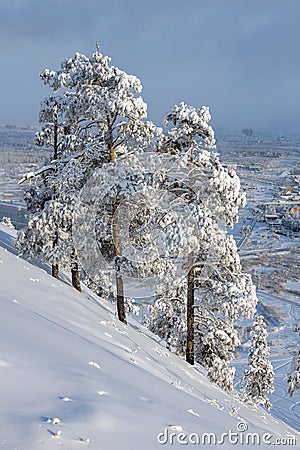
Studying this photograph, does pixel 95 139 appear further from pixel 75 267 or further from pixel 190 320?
pixel 190 320

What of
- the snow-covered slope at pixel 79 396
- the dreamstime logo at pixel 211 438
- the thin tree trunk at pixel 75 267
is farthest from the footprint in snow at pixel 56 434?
the thin tree trunk at pixel 75 267

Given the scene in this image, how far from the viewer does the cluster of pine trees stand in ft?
38.6

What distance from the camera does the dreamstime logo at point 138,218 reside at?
1168cm

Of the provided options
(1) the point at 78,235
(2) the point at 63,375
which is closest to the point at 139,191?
(1) the point at 78,235

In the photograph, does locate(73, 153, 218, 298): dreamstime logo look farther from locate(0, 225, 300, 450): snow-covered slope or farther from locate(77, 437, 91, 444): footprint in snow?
locate(77, 437, 91, 444): footprint in snow

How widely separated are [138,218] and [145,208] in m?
0.56

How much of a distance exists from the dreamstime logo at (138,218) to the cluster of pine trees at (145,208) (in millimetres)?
31

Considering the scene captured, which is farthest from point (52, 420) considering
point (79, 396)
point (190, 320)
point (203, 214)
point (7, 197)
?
point (7, 197)

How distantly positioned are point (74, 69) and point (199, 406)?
10716 mm

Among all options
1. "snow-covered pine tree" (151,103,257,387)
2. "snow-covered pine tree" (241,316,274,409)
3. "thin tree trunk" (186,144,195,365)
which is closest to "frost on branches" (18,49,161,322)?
"snow-covered pine tree" (151,103,257,387)

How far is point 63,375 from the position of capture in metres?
5.41

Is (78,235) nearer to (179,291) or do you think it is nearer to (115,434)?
(179,291)

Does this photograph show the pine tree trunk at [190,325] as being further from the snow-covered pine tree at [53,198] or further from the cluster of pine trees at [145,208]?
the snow-covered pine tree at [53,198]

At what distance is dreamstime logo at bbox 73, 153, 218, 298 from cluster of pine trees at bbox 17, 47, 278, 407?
31 millimetres
